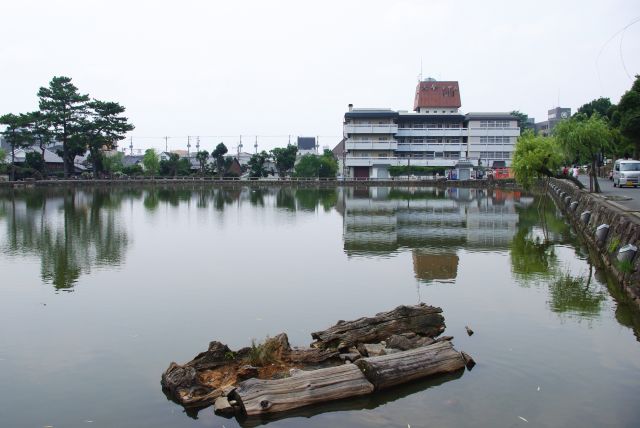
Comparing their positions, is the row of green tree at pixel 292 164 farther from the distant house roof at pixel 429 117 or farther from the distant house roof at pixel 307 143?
the distant house roof at pixel 307 143

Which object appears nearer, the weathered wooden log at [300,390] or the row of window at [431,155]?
the weathered wooden log at [300,390]

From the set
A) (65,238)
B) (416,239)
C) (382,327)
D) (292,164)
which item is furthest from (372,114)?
(382,327)

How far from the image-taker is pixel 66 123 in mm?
68312

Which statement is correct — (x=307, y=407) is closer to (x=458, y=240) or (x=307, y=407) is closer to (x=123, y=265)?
(x=123, y=265)

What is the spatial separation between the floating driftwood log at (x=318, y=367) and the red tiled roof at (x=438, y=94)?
81.7 meters

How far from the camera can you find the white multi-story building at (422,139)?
3228 inches

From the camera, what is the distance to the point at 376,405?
8062mm

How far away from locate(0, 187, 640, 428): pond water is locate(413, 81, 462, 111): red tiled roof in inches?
2569

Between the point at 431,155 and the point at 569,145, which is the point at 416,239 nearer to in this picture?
the point at 569,145

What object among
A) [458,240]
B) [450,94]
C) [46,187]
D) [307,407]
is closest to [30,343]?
[307,407]

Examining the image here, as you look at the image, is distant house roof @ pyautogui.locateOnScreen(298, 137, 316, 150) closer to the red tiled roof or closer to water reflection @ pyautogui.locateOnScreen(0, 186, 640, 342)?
the red tiled roof

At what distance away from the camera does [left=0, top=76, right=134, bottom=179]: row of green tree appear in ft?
214

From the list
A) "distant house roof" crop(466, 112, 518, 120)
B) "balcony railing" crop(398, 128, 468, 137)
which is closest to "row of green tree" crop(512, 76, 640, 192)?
"distant house roof" crop(466, 112, 518, 120)

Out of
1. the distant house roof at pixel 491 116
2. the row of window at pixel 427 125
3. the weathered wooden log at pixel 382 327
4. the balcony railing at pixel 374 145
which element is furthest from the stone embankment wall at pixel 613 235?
the row of window at pixel 427 125
